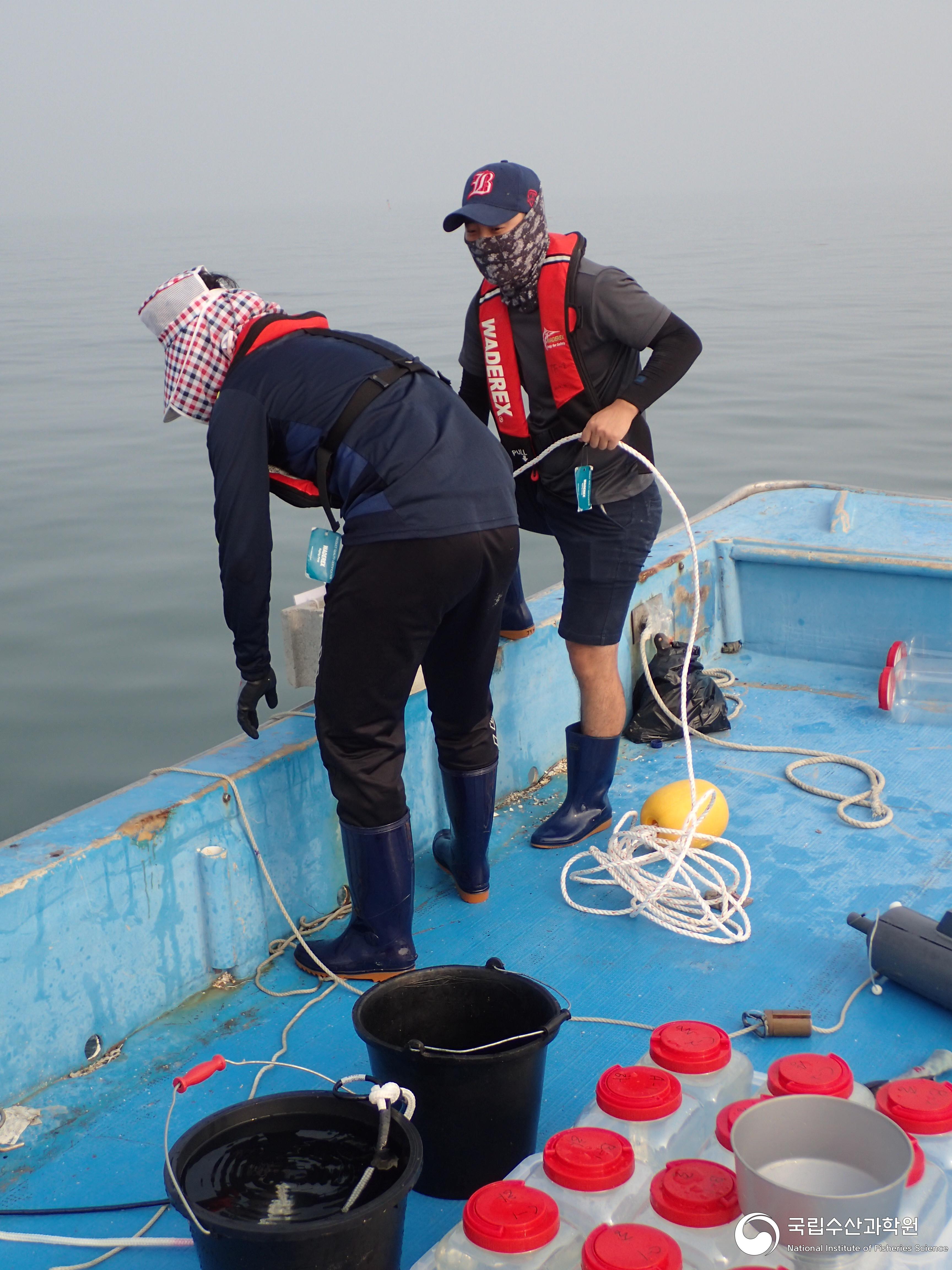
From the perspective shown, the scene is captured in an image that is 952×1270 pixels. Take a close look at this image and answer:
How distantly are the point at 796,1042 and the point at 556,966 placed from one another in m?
0.61

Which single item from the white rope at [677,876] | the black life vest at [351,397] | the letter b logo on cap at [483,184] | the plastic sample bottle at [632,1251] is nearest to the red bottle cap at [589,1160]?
the plastic sample bottle at [632,1251]

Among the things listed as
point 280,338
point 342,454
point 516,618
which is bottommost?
point 516,618

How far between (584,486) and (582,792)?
0.92 metres

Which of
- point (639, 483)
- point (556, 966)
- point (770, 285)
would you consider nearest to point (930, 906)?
point (556, 966)

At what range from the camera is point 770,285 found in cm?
2391

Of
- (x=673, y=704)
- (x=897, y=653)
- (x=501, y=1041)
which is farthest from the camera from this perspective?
(x=897, y=653)

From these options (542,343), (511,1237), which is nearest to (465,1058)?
(511,1237)

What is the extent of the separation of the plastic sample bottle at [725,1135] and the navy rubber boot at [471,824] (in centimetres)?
129

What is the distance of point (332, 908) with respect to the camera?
3105 mm

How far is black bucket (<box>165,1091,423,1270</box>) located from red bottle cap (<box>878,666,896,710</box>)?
2940 millimetres

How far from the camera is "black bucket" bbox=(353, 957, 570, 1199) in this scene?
2.02 meters

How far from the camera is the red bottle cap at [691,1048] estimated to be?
1.97 meters

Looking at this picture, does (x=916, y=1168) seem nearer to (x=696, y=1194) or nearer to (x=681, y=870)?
(x=696, y=1194)

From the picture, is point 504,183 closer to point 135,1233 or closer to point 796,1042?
point 796,1042
